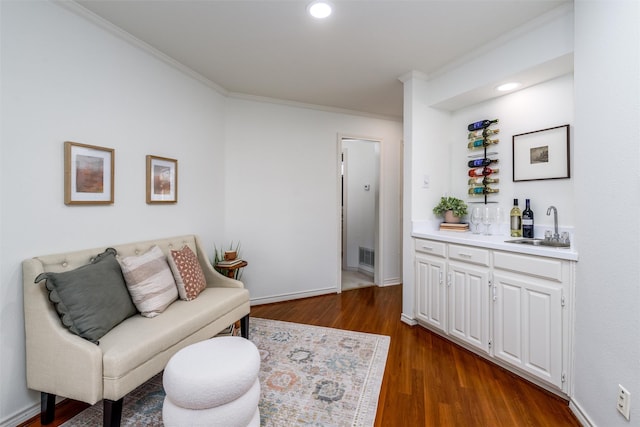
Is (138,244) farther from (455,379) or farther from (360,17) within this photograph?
(455,379)

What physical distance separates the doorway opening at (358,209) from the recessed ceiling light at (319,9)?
9.58ft

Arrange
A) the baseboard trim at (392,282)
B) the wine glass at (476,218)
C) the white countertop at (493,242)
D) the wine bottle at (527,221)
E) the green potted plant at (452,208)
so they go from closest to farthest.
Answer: the white countertop at (493,242)
the wine bottle at (527,221)
the wine glass at (476,218)
the green potted plant at (452,208)
the baseboard trim at (392,282)

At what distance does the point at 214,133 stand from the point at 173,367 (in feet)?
Result: 8.01

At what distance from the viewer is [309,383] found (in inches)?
74.1

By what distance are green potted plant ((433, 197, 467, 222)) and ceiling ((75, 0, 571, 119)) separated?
1.30 m

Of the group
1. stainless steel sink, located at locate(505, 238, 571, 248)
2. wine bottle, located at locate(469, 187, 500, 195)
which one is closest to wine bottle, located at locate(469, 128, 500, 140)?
wine bottle, located at locate(469, 187, 500, 195)

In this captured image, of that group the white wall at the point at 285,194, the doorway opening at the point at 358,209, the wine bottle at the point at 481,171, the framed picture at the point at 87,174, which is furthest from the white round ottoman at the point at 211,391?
the doorway opening at the point at 358,209

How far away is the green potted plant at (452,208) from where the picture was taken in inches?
109

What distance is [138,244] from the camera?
214 centimetres

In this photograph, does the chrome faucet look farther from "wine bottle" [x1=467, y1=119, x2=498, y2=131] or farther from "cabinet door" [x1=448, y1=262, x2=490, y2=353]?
"wine bottle" [x1=467, y1=119, x2=498, y2=131]

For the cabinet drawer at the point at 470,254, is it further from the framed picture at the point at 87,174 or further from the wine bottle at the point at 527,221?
the framed picture at the point at 87,174

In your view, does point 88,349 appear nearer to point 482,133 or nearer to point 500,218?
point 500,218

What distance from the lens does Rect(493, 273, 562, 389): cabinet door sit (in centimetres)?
172

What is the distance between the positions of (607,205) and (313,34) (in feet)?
6.94
